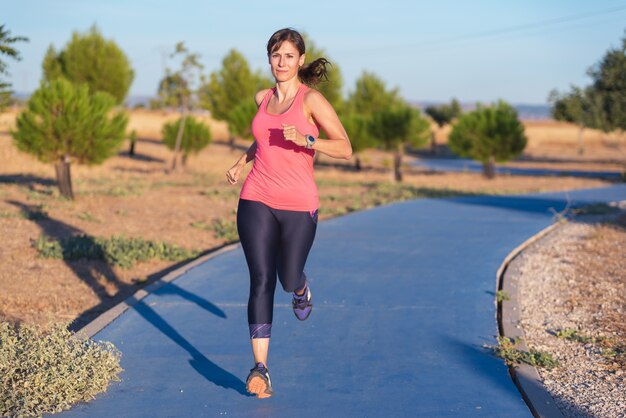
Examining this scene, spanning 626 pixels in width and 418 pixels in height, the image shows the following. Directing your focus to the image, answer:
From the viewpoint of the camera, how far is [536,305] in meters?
8.21

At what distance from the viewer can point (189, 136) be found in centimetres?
3981

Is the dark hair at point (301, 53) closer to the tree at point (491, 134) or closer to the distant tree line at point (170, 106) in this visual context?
the distant tree line at point (170, 106)

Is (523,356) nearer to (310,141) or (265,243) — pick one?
(265,243)

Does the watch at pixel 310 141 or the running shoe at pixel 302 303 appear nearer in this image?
the watch at pixel 310 141

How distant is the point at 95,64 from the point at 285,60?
4705cm

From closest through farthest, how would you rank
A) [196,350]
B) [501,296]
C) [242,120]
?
1. [196,350]
2. [501,296]
3. [242,120]

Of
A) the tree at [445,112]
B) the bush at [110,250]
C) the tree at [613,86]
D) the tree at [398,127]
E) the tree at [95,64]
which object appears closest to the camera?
the bush at [110,250]

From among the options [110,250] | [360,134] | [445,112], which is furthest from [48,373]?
[445,112]

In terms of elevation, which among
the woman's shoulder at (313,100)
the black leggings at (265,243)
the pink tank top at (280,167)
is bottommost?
the black leggings at (265,243)

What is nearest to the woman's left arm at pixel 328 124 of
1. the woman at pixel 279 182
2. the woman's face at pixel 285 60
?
the woman at pixel 279 182

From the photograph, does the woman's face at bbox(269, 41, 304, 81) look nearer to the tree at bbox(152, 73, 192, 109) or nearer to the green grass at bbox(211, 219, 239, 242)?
the green grass at bbox(211, 219, 239, 242)

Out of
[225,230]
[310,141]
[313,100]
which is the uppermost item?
[313,100]

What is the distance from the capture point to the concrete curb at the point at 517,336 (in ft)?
16.8

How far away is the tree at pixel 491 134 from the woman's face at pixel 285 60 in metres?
30.2
